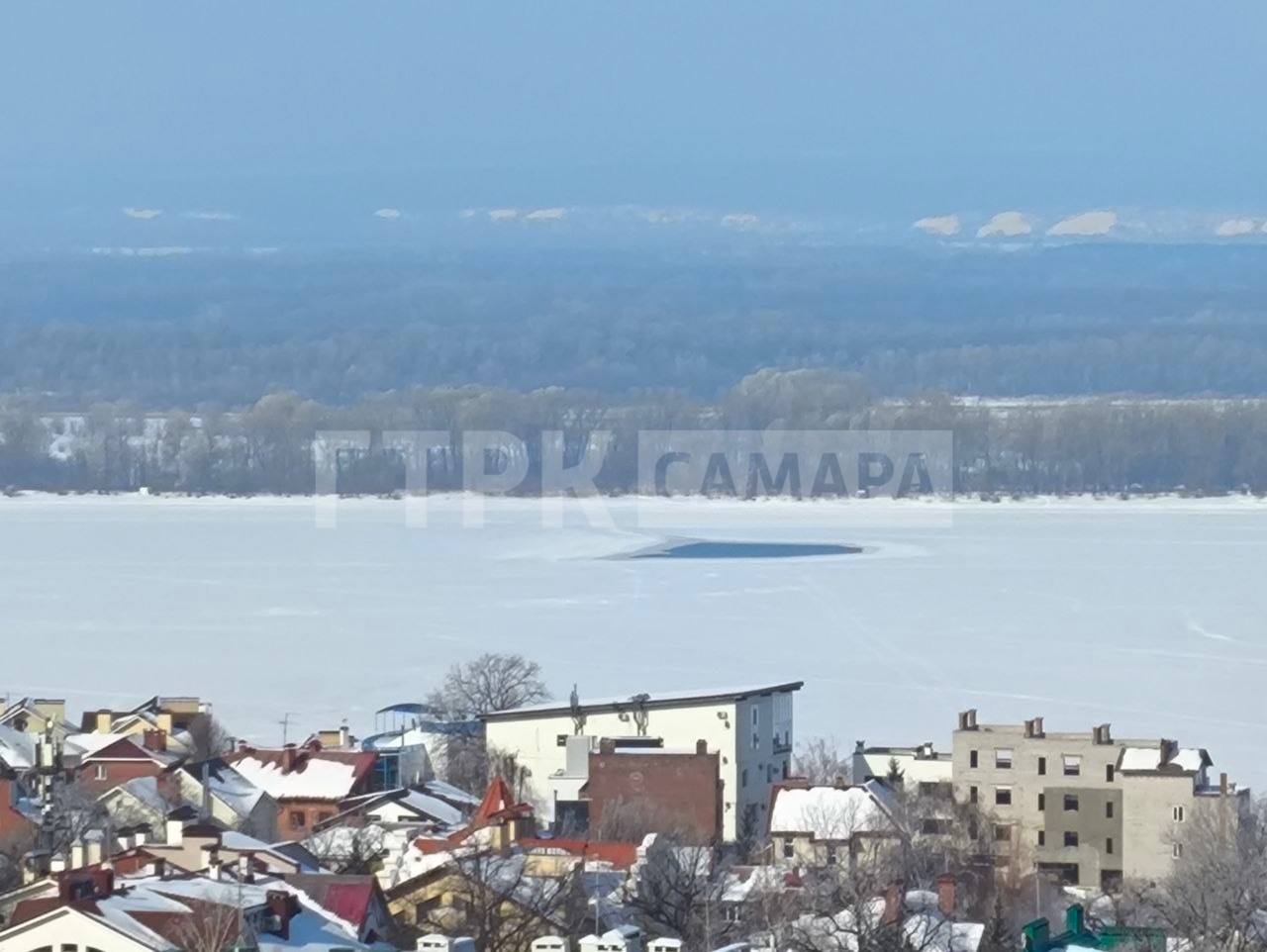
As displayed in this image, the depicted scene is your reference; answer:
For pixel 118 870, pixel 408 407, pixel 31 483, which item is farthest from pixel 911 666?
pixel 408 407

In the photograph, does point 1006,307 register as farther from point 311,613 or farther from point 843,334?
point 311,613

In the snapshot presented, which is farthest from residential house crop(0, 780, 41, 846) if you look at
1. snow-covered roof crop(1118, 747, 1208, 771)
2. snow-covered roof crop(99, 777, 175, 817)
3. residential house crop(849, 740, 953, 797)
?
snow-covered roof crop(1118, 747, 1208, 771)

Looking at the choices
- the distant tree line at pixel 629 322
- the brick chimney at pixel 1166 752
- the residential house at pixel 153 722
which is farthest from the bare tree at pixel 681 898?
the distant tree line at pixel 629 322

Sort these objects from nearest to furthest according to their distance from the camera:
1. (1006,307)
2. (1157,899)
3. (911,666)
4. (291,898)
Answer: (291,898)
(1157,899)
(911,666)
(1006,307)

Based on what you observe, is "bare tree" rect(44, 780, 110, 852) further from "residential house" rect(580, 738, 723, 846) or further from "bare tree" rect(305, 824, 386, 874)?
"residential house" rect(580, 738, 723, 846)

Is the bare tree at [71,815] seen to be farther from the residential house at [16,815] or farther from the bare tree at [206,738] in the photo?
the bare tree at [206,738]

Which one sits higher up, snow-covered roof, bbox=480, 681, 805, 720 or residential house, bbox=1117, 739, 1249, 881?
snow-covered roof, bbox=480, 681, 805, 720

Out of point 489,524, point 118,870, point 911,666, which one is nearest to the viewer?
point 118,870
